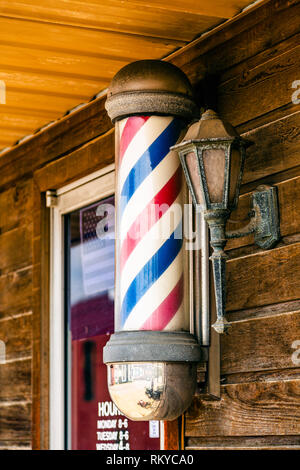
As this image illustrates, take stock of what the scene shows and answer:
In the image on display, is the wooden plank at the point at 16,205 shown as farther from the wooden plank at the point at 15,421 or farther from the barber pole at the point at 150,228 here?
the barber pole at the point at 150,228

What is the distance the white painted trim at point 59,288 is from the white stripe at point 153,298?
42.4 inches

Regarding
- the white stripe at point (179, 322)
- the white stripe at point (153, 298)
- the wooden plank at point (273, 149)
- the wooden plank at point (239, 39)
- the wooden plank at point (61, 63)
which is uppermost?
the wooden plank at point (61, 63)

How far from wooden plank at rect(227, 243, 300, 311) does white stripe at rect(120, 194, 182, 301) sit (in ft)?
0.84

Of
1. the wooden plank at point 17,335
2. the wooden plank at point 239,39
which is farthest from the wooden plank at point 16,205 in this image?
the wooden plank at point 239,39

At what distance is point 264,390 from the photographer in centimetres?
277

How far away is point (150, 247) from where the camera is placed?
289cm

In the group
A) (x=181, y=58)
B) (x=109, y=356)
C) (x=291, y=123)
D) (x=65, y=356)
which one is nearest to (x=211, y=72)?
(x=181, y=58)

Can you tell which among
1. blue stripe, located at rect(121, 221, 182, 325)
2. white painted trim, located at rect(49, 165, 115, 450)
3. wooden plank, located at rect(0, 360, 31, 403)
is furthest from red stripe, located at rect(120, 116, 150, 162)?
wooden plank, located at rect(0, 360, 31, 403)

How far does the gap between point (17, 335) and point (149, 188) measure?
173 cm

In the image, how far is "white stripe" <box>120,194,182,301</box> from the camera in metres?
2.89

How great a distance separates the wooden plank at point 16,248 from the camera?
4379 mm

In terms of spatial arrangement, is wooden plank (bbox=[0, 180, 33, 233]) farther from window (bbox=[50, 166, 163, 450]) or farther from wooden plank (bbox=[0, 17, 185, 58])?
wooden plank (bbox=[0, 17, 185, 58])

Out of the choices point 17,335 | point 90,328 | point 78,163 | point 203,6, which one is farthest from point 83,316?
point 203,6

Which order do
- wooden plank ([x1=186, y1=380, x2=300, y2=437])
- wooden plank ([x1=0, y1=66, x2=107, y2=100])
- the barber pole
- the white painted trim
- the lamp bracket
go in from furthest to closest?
the white painted trim → wooden plank ([x1=0, y1=66, x2=107, y2=100]) → the barber pole → the lamp bracket → wooden plank ([x1=186, y1=380, x2=300, y2=437])
